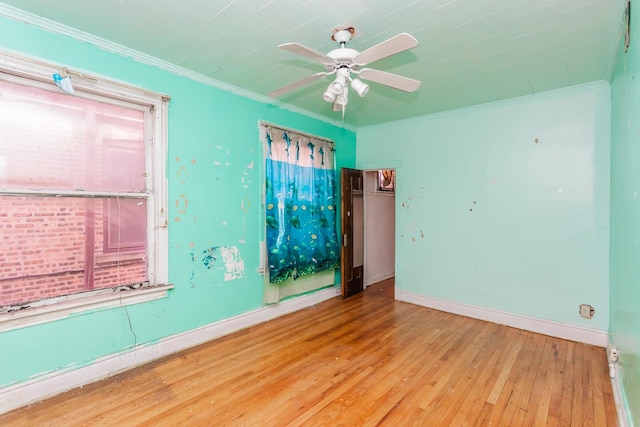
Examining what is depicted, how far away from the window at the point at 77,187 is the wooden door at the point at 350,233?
2.42m

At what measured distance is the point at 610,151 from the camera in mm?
2857

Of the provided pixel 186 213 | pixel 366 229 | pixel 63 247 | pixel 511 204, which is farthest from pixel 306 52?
pixel 366 229

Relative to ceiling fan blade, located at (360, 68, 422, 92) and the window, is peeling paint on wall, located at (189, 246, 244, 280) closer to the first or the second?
the window

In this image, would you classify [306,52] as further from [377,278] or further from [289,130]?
[377,278]

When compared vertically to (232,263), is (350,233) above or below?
above

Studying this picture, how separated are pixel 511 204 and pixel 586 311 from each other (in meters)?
1.25

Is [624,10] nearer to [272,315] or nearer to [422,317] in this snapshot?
[422,317]

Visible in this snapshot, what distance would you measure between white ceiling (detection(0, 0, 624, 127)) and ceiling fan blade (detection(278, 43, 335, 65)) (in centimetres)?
30

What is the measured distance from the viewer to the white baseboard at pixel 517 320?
2.97 m

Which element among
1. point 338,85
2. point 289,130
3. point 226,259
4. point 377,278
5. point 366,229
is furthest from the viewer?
point 377,278

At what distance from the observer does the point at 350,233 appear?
177 inches

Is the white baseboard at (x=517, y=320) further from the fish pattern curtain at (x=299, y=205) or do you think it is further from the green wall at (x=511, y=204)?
the fish pattern curtain at (x=299, y=205)

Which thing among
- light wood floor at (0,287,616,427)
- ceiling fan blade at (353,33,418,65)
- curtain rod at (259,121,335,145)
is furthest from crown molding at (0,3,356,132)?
light wood floor at (0,287,616,427)

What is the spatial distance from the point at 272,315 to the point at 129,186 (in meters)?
2.05
